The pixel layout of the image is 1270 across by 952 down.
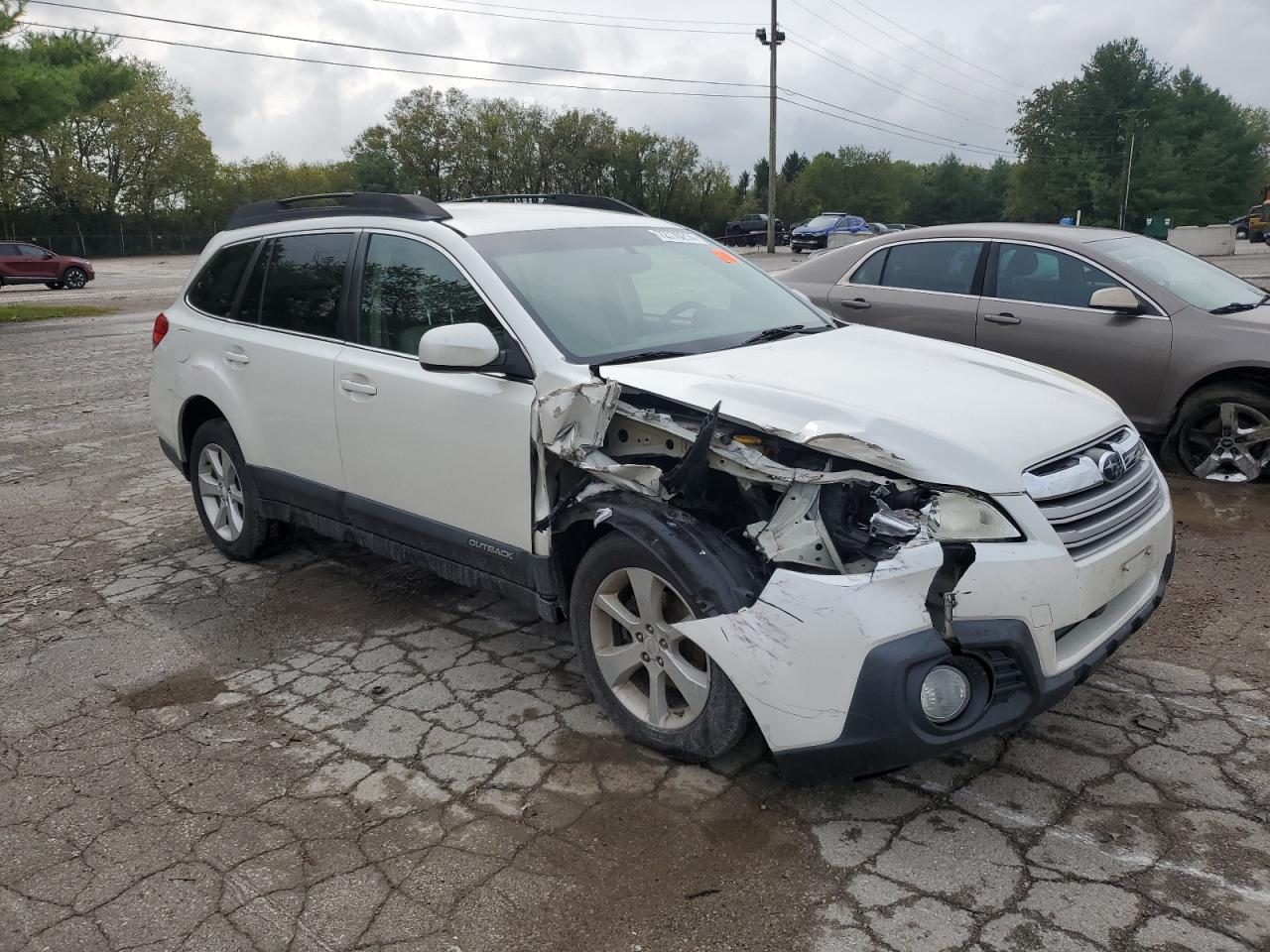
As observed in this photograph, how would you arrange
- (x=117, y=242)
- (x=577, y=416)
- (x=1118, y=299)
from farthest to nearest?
(x=117, y=242)
(x=1118, y=299)
(x=577, y=416)

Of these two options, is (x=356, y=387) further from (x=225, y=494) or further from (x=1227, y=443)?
(x=1227, y=443)

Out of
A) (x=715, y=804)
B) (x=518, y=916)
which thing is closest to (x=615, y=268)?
(x=715, y=804)

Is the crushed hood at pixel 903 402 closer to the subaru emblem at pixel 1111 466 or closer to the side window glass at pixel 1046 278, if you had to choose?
the subaru emblem at pixel 1111 466

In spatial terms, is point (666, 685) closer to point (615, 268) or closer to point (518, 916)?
point (518, 916)

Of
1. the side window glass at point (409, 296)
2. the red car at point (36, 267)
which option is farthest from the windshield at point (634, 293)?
the red car at point (36, 267)

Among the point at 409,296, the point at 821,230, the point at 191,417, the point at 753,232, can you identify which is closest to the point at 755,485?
the point at 409,296

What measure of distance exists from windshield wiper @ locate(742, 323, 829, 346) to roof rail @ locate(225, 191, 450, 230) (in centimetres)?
139

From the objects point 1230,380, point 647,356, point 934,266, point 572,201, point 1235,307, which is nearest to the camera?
point 647,356

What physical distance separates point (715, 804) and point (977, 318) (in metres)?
4.82

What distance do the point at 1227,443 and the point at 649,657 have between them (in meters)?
4.61

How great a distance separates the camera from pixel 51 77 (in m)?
21.4

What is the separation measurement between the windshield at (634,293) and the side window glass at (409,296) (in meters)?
0.17

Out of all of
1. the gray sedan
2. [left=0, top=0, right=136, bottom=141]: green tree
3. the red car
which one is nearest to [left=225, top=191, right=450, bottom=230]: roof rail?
the gray sedan

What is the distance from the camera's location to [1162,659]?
13.4ft
